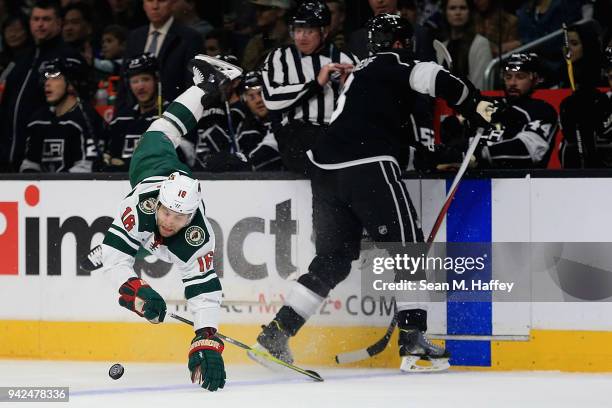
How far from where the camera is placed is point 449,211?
23.8 ft

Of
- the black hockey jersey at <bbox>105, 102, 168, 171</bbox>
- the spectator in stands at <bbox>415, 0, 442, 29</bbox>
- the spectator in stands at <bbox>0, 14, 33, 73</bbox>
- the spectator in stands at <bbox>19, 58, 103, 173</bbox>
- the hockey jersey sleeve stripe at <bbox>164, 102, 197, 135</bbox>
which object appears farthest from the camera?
the spectator in stands at <bbox>0, 14, 33, 73</bbox>

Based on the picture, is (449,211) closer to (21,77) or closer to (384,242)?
(384,242)

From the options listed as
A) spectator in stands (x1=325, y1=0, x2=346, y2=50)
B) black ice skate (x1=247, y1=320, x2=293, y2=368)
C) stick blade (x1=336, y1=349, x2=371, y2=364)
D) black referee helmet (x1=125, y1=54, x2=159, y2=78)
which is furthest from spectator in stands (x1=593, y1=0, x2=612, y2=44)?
black ice skate (x1=247, y1=320, x2=293, y2=368)

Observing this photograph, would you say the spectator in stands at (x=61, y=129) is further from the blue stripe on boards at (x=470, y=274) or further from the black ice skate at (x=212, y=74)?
the blue stripe on boards at (x=470, y=274)

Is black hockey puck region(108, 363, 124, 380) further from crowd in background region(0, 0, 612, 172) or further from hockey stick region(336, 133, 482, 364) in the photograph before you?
crowd in background region(0, 0, 612, 172)

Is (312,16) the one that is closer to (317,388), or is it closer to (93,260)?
(93,260)


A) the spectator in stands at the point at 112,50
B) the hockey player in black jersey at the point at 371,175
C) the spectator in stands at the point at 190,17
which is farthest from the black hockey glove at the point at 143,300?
the spectator in stands at the point at 112,50

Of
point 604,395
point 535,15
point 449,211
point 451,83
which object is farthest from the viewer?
point 535,15

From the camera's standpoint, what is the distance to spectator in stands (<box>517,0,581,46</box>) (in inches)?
344

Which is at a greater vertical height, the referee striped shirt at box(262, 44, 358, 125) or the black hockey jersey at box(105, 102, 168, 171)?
the referee striped shirt at box(262, 44, 358, 125)

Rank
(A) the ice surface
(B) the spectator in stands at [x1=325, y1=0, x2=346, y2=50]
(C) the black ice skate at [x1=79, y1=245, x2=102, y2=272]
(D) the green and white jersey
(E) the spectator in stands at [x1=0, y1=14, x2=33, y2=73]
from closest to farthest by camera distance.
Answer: (A) the ice surface < (D) the green and white jersey < (C) the black ice skate at [x1=79, y1=245, x2=102, y2=272] < (B) the spectator in stands at [x1=325, y1=0, x2=346, y2=50] < (E) the spectator in stands at [x1=0, y1=14, x2=33, y2=73]

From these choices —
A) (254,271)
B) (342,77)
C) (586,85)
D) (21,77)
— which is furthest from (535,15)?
(21,77)

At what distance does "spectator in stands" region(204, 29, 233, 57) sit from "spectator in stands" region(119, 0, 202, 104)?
221 millimetres

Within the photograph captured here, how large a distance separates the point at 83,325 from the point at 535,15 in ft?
11.2
